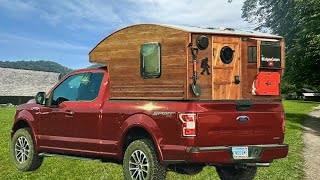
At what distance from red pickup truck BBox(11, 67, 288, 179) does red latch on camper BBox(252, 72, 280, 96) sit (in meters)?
0.25

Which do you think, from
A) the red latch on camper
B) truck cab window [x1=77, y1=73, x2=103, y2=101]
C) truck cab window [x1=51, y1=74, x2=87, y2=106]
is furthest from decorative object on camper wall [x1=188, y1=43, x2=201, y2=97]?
truck cab window [x1=51, y1=74, x2=87, y2=106]

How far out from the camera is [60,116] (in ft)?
31.7

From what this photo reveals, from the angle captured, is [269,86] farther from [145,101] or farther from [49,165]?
[49,165]

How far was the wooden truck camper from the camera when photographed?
723cm

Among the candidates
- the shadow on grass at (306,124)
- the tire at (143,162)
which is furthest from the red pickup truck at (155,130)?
the shadow on grass at (306,124)

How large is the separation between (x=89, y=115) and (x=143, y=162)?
175 cm

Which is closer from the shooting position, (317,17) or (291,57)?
(317,17)

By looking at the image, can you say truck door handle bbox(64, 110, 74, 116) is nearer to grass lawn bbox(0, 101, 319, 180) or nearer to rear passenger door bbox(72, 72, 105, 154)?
rear passenger door bbox(72, 72, 105, 154)

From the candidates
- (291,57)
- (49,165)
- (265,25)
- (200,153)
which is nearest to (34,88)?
(265,25)

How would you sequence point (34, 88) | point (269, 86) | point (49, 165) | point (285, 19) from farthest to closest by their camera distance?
point (34, 88), point (285, 19), point (49, 165), point (269, 86)

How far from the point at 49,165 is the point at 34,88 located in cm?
8473

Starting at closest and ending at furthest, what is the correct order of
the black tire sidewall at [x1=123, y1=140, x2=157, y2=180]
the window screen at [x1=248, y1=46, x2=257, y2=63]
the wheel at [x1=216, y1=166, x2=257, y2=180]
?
the black tire sidewall at [x1=123, y1=140, x2=157, y2=180] → the window screen at [x1=248, y1=46, x2=257, y2=63] → the wheel at [x1=216, y1=166, x2=257, y2=180]

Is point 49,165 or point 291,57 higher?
point 291,57

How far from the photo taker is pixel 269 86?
844cm
